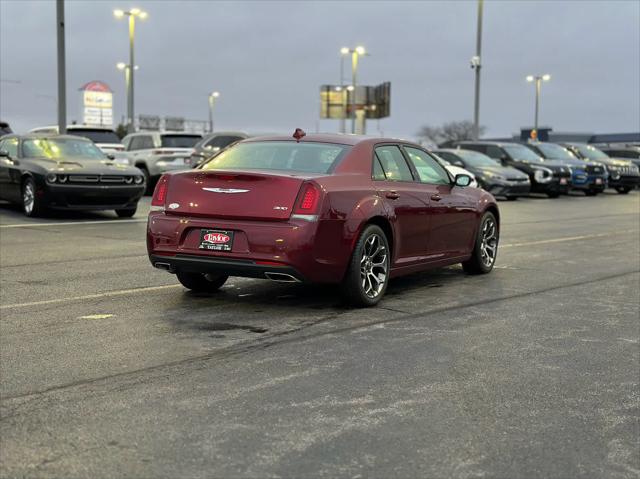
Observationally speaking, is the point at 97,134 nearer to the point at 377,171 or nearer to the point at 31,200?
the point at 31,200

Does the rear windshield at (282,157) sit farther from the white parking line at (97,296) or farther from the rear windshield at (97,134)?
the rear windshield at (97,134)

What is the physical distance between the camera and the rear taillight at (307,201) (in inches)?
282

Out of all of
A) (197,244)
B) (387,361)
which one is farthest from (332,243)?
(387,361)

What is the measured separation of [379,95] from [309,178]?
9546 centimetres

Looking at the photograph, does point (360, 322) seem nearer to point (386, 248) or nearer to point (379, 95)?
point (386, 248)

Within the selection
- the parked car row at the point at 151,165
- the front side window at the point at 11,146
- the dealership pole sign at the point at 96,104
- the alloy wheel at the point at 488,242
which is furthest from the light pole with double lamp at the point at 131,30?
the dealership pole sign at the point at 96,104

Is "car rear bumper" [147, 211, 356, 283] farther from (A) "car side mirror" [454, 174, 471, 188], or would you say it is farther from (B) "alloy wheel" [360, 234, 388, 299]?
(A) "car side mirror" [454, 174, 471, 188]

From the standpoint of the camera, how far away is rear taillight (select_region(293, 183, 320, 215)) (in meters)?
7.15

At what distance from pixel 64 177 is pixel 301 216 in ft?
33.1

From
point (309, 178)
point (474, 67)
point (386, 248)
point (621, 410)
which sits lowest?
point (621, 410)

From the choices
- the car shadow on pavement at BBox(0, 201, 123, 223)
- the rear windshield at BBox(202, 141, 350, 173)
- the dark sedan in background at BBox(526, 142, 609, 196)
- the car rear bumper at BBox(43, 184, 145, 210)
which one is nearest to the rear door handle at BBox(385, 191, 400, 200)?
the rear windshield at BBox(202, 141, 350, 173)

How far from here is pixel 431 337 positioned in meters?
6.62

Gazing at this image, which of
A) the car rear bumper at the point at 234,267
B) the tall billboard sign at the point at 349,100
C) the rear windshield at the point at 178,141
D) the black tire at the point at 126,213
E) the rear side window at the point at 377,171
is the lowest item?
the black tire at the point at 126,213

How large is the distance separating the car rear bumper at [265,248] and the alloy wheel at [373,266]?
0.98 feet
